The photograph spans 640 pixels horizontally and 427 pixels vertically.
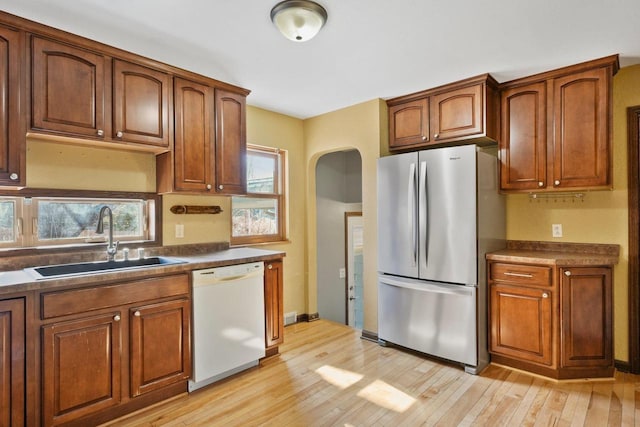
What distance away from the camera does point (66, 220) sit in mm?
2475

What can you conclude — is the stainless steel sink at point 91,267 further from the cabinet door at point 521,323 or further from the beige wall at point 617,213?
the beige wall at point 617,213

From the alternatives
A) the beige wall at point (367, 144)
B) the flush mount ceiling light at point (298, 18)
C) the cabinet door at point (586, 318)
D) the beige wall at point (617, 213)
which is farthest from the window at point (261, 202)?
the beige wall at point (617, 213)

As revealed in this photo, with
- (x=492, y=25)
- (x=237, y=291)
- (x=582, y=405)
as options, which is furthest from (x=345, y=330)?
(x=492, y=25)

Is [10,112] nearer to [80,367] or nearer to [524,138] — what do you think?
[80,367]

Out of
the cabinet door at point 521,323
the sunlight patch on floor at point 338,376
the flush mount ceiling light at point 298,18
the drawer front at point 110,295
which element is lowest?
the sunlight patch on floor at point 338,376

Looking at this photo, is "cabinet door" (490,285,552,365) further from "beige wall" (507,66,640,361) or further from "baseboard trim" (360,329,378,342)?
"baseboard trim" (360,329,378,342)

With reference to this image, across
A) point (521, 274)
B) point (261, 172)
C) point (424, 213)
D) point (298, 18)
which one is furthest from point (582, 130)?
point (261, 172)

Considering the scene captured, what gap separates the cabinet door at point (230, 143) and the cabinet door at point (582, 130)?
8.53 feet

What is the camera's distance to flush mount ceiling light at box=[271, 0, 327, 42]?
1836 millimetres


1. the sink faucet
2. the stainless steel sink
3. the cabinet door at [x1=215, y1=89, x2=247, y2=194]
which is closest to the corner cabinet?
the stainless steel sink

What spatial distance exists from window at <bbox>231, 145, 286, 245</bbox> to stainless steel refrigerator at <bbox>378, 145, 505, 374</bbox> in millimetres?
1249

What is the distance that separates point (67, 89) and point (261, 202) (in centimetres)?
203

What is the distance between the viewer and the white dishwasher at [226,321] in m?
2.46

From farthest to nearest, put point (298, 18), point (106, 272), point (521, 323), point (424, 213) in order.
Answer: point (424, 213), point (521, 323), point (106, 272), point (298, 18)
